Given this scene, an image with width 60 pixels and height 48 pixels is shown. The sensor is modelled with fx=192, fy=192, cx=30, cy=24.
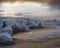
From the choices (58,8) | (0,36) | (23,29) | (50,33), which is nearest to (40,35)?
(50,33)

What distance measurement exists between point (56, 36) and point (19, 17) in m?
1.37

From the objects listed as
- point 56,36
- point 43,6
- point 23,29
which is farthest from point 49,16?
point 56,36

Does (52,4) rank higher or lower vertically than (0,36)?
higher

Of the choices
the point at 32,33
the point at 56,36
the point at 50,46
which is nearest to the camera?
the point at 50,46

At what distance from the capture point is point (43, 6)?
4.20 meters

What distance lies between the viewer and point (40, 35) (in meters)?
2.91

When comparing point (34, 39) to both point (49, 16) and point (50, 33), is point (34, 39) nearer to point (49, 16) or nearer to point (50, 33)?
point (50, 33)

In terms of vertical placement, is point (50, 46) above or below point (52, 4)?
below

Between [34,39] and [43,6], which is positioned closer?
[34,39]

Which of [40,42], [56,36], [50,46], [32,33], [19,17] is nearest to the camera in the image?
[50,46]

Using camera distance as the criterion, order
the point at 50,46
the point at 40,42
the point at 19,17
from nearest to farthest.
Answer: the point at 50,46
the point at 40,42
the point at 19,17

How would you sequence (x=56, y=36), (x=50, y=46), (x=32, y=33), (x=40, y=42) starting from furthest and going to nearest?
(x=32, y=33), (x=56, y=36), (x=40, y=42), (x=50, y=46)

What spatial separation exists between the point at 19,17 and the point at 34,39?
138 cm

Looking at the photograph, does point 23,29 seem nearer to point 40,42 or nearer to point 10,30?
point 10,30
